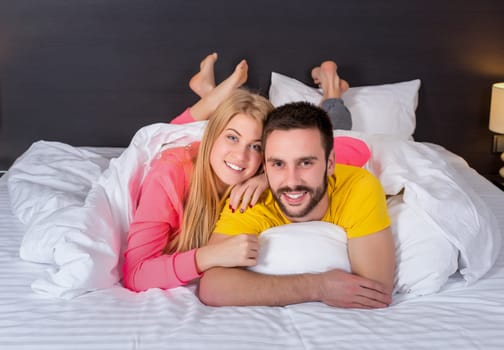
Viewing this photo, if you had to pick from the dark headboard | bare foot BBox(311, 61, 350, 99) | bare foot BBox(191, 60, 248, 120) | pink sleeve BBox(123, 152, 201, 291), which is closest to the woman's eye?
pink sleeve BBox(123, 152, 201, 291)

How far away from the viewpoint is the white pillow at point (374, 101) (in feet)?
9.83

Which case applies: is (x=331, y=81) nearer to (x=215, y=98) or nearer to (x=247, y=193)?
(x=215, y=98)

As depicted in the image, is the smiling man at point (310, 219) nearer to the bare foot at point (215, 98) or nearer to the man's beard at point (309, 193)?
the man's beard at point (309, 193)

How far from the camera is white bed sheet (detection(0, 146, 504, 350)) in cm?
144

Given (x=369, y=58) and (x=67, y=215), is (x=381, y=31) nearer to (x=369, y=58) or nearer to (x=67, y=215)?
(x=369, y=58)

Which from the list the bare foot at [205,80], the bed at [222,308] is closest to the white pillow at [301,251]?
the bed at [222,308]

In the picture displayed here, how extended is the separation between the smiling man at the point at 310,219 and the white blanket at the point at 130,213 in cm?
13

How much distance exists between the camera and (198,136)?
215 cm

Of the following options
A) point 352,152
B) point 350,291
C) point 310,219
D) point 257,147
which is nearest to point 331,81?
point 352,152

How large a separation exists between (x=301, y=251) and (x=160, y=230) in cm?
37

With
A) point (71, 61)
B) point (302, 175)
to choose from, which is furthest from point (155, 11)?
point (302, 175)

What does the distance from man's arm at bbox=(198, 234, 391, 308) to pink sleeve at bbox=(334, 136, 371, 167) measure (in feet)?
1.72

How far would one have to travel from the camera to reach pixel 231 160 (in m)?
1.82

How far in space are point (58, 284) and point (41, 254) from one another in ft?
0.70
